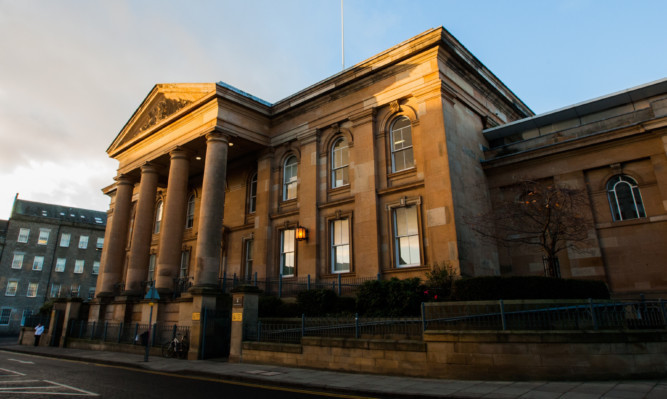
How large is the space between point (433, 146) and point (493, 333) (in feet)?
33.1

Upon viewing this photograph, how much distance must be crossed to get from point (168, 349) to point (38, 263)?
4465cm

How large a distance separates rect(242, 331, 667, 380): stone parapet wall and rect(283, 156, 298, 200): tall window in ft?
48.0

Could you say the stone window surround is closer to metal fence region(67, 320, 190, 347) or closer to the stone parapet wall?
the stone parapet wall

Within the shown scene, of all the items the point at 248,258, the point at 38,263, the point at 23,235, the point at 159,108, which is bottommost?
the point at 248,258

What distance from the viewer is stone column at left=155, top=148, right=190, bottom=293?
21.7 meters

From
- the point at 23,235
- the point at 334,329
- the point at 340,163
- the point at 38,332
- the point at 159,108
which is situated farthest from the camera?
the point at 23,235

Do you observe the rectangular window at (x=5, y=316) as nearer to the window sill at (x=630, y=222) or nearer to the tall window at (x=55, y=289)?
the tall window at (x=55, y=289)

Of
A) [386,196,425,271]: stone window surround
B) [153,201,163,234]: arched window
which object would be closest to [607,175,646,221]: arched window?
[386,196,425,271]: stone window surround

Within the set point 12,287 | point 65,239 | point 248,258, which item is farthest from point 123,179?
point 65,239

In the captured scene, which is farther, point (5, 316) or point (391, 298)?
point (5, 316)

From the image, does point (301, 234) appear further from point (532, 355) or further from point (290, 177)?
point (532, 355)

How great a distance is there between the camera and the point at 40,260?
50.2 m

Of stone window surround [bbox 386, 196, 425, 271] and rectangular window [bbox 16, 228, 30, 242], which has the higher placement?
rectangular window [bbox 16, 228, 30, 242]

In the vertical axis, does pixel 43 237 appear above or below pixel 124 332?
above
